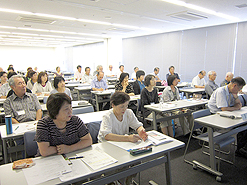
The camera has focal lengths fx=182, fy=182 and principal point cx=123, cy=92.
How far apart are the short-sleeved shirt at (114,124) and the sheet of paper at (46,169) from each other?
617mm

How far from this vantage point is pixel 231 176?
277cm

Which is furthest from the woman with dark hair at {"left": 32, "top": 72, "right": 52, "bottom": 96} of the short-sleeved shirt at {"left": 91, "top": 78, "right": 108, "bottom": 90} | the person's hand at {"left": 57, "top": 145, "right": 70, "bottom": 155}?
the person's hand at {"left": 57, "top": 145, "right": 70, "bottom": 155}

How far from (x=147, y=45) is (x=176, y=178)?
32.6ft

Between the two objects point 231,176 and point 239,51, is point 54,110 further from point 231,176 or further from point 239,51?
point 239,51

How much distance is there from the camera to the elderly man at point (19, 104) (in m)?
2.96

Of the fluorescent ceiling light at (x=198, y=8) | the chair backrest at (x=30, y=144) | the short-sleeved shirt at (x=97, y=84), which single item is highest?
the fluorescent ceiling light at (x=198, y=8)

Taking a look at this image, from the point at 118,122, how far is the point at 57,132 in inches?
30.3

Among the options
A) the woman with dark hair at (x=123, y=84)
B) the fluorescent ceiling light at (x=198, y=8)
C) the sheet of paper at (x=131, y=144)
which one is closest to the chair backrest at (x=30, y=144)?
the sheet of paper at (x=131, y=144)

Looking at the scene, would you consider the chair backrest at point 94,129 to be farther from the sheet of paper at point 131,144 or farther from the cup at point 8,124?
the cup at point 8,124

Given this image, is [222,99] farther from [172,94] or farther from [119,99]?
[119,99]

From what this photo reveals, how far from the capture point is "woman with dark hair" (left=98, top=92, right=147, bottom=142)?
6.88ft

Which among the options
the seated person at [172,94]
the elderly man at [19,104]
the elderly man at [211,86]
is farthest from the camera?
the elderly man at [211,86]

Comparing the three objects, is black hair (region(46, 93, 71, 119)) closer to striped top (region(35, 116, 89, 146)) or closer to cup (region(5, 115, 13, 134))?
striped top (region(35, 116, 89, 146))

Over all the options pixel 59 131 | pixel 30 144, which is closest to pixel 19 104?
pixel 30 144
